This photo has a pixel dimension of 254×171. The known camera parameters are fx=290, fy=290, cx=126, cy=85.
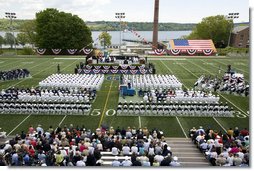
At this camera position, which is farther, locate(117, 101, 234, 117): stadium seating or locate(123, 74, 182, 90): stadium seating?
locate(123, 74, 182, 90): stadium seating

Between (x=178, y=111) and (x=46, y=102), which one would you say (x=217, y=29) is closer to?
(x=178, y=111)

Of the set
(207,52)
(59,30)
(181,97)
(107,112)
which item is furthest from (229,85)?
(59,30)

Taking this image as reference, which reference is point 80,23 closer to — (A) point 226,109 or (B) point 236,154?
(A) point 226,109

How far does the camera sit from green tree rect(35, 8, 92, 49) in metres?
56.4

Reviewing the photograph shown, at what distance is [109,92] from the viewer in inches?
945

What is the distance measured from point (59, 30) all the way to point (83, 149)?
48922 mm

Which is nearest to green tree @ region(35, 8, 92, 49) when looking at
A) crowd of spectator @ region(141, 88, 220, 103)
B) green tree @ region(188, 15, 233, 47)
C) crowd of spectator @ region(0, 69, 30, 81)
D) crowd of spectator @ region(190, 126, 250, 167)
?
crowd of spectator @ region(0, 69, 30, 81)

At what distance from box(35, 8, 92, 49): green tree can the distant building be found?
37.8 metres

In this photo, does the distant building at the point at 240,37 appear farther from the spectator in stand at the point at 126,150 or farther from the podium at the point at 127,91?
the spectator in stand at the point at 126,150

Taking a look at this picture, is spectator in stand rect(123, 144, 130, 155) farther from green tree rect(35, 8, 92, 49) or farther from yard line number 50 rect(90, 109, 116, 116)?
green tree rect(35, 8, 92, 49)

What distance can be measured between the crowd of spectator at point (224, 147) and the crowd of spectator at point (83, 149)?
165 centimetres

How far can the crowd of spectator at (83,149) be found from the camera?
33.6 ft

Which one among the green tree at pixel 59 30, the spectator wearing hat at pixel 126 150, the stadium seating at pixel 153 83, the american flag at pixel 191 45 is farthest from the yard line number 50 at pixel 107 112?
the american flag at pixel 191 45

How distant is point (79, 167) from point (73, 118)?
8097mm
